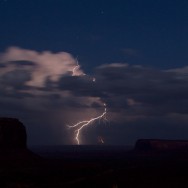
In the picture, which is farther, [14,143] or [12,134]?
[14,143]

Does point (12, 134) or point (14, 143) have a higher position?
point (12, 134)

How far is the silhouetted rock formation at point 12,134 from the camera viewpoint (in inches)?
3777

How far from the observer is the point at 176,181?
6800 centimetres

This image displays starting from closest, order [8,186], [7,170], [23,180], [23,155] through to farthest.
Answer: [8,186]
[23,180]
[7,170]
[23,155]

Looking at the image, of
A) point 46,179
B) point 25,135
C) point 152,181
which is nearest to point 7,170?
point 46,179

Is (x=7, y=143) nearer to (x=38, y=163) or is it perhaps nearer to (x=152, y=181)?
(x=38, y=163)

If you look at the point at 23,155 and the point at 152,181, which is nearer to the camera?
the point at 152,181

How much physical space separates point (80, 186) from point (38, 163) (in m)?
40.1

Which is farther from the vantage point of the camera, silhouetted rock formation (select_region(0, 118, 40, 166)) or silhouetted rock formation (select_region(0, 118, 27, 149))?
silhouetted rock formation (select_region(0, 118, 27, 149))

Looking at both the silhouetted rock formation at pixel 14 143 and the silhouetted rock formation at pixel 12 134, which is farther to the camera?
the silhouetted rock formation at pixel 12 134

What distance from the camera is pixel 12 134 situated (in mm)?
97812

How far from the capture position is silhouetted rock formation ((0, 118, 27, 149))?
315ft

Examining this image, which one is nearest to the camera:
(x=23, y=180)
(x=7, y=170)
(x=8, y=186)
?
(x=8, y=186)

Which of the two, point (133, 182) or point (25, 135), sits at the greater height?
Answer: point (25, 135)
